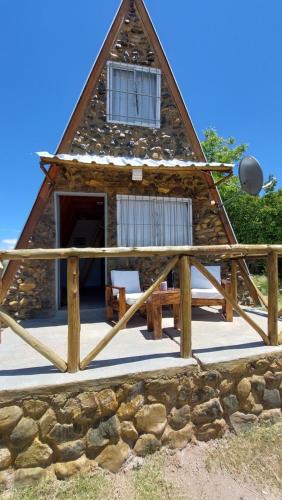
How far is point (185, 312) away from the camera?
2873 millimetres

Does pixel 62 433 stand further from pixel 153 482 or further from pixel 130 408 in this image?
pixel 153 482

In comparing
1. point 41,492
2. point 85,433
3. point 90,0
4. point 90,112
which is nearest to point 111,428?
point 85,433

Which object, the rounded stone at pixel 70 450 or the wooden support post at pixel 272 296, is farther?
the wooden support post at pixel 272 296

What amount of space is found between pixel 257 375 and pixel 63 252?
2.61 metres

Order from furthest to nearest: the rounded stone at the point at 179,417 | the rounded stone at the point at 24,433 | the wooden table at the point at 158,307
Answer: the wooden table at the point at 158,307, the rounded stone at the point at 179,417, the rounded stone at the point at 24,433

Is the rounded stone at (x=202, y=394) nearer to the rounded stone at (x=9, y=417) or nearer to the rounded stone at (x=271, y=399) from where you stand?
the rounded stone at (x=271, y=399)

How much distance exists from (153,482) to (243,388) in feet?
4.36

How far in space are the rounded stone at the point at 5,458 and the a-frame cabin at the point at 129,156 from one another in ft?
10.0

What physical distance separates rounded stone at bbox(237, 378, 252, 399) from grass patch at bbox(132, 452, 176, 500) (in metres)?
1.07

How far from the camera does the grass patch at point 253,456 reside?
2.38m

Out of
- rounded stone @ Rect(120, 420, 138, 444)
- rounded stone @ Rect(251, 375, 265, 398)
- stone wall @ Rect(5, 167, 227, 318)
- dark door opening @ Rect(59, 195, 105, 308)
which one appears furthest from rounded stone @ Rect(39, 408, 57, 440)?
dark door opening @ Rect(59, 195, 105, 308)

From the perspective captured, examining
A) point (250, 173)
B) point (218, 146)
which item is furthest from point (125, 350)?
point (218, 146)

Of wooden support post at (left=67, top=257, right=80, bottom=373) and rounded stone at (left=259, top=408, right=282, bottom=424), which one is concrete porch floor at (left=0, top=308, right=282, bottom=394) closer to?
wooden support post at (left=67, top=257, right=80, bottom=373)

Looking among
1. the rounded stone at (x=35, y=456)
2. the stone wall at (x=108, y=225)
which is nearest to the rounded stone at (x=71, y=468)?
the rounded stone at (x=35, y=456)
